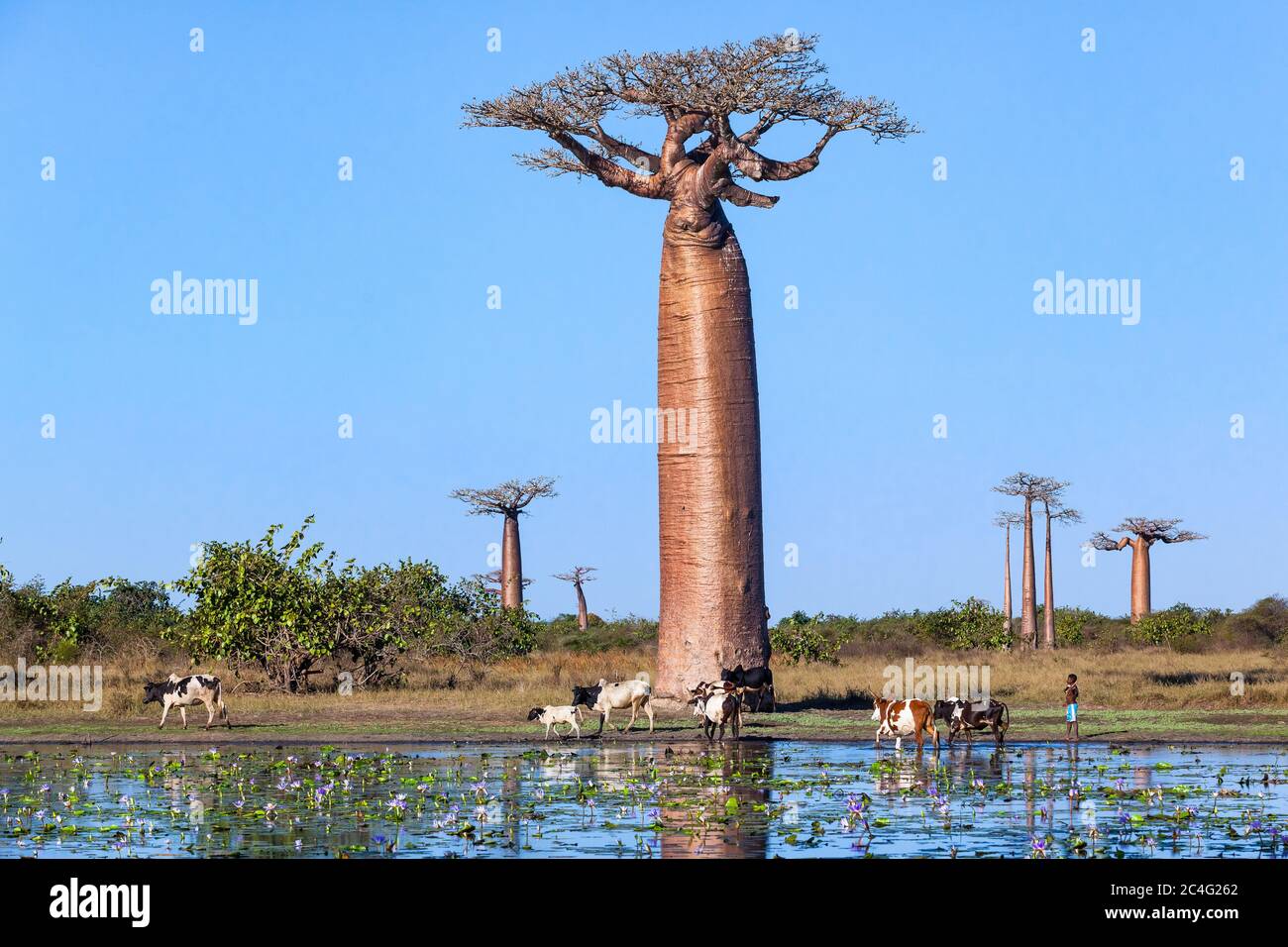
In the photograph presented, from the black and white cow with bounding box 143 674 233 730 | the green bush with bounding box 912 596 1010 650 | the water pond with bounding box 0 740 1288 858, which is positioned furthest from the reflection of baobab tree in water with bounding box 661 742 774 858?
the green bush with bounding box 912 596 1010 650

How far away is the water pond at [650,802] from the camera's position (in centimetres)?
1132

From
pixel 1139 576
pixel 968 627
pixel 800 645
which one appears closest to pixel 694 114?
pixel 800 645

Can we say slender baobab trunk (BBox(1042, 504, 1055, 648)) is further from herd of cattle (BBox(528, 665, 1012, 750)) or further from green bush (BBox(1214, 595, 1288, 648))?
herd of cattle (BBox(528, 665, 1012, 750))

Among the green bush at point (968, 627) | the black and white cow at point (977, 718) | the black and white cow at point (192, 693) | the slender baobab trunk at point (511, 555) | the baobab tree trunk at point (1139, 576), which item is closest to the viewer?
the black and white cow at point (977, 718)

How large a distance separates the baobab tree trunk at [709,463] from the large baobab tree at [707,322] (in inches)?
0.8

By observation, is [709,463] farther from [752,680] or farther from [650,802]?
[650,802]

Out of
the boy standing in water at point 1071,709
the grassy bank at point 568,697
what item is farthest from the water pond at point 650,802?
the grassy bank at point 568,697

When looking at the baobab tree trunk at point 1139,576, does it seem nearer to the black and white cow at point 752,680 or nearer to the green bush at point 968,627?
the green bush at point 968,627

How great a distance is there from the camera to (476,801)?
14.0m

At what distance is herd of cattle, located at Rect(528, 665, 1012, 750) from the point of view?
63.0 feet

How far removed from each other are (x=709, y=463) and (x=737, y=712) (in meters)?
5.33
